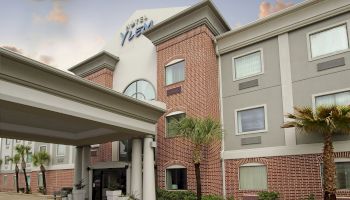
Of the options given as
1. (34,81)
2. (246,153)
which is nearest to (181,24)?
(246,153)

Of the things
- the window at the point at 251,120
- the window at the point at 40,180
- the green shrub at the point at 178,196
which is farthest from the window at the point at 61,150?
the window at the point at 251,120

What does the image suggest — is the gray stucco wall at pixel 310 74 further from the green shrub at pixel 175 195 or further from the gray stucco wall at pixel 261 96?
the green shrub at pixel 175 195

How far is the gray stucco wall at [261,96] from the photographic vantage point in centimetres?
1802

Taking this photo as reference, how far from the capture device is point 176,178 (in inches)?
788

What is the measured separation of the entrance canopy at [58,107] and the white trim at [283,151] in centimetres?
522

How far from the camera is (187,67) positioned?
2097cm

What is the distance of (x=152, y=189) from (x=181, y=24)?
10.9m

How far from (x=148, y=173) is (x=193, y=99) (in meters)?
5.45

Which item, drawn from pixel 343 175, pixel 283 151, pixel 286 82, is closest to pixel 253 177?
pixel 283 151

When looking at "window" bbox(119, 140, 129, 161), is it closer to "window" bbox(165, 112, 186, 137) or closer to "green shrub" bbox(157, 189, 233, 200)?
"window" bbox(165, 112, 186, 137)

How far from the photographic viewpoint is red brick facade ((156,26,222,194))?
1894 centimetres

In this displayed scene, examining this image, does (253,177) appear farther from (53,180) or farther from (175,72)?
(53,180)

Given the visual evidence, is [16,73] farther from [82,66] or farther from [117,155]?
[82,66]

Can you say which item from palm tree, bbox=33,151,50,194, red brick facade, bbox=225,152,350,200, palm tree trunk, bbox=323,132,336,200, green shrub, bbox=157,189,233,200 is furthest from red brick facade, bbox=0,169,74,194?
palm tree trunk, bbox=323,132,336,200
